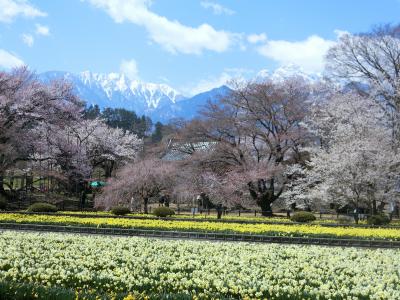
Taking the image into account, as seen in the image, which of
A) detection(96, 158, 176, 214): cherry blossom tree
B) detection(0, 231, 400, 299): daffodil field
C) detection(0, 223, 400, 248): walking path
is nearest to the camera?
detection(0, 231, 400, 299): daffodil field

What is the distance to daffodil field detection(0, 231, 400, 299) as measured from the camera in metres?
7.09

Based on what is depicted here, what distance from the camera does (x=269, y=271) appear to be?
898 centimetres

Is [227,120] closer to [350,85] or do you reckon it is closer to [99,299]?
[350,85]

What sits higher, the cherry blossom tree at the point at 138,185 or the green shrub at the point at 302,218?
the cherry blossom tree at the point at 138,185

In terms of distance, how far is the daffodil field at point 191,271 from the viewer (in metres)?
7.09

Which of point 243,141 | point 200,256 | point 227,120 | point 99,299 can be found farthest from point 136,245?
point 243,141

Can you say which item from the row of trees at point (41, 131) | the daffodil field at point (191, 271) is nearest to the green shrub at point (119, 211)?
the row of trees at point (41, 131)

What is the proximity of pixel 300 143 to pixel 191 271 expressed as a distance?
1099 inches

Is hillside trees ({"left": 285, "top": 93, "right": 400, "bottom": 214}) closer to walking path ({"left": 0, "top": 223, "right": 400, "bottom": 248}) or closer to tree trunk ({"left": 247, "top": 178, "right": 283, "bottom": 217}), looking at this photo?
tree trunk ({"left": 247, "top": 178, "right": 283, "bottom": 217})

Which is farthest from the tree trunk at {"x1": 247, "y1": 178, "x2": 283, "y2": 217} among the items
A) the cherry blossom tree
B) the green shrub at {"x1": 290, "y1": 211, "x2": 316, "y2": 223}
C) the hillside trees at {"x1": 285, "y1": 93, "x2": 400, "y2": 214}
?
the green shrub at {"x1": 290, "y1": 211, "x2": 316, "y2": 223}

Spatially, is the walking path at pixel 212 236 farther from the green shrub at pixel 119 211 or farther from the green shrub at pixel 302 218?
the green shrub at pixel 302 218

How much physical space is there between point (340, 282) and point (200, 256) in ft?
11.5

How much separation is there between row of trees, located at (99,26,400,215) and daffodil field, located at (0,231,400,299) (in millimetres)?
16541

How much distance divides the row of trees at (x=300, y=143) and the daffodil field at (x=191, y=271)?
1654cm
